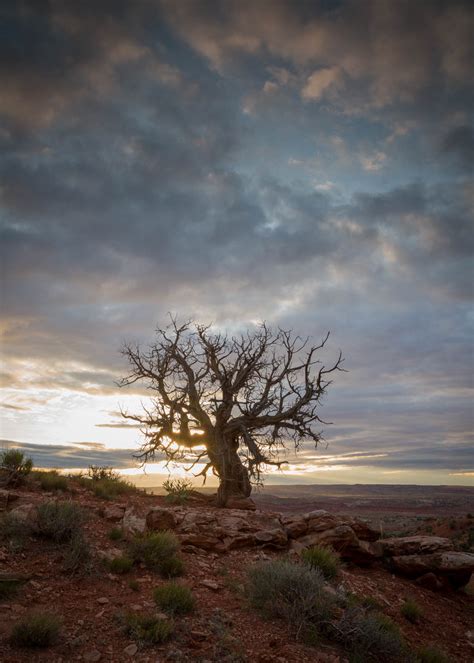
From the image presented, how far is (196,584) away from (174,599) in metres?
1.33

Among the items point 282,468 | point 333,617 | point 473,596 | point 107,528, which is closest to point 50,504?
point 107,528

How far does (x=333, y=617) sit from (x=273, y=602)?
123 cm

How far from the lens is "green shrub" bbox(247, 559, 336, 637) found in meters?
7.80

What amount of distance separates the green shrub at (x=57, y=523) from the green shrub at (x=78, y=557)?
14.6 inches

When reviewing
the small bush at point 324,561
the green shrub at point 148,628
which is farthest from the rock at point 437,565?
the green shrub at point 148,628

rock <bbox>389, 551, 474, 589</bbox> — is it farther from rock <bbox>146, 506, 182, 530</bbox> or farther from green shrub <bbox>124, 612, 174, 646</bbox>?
green shrub <bbox>124, 612, 174, 646</bbox>

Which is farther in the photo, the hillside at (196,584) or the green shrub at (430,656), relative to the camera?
the green shrub at (430,656)

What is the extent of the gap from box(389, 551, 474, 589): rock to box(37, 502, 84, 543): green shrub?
353 inches

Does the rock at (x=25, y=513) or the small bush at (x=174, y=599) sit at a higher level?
the rock at (x=25, y=513)

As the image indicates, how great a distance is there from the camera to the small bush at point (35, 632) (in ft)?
20.5

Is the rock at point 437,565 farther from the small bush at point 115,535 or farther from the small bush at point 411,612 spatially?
the small bush at point 115,535

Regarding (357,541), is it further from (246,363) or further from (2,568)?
(2,568)

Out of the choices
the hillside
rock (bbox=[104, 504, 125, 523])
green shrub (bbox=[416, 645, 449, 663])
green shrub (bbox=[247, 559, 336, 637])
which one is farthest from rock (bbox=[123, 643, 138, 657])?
rock (bbox=[104, 504, 125, 523])

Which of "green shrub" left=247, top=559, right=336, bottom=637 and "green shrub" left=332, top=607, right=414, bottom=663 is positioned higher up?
"green shrub" left=247, top=559, right=336, bottom=637
